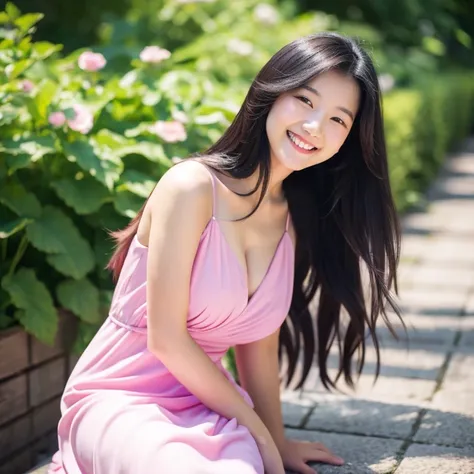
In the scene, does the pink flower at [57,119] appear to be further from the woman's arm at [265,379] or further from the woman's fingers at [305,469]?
the woman's fingers at [305,469]

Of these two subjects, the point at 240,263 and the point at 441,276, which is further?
the point at 441,276

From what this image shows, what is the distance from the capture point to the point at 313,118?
8.06 ft

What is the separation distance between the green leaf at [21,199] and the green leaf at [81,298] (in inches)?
10.5

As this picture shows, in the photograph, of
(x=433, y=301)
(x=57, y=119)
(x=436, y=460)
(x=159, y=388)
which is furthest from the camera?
(x=433, y=301)

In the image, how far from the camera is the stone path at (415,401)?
9.74ft

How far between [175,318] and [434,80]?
426 inches

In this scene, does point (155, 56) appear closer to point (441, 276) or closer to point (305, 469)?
point (305, 469)

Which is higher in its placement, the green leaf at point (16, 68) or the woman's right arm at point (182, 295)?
the green leaf at point (16, 68)

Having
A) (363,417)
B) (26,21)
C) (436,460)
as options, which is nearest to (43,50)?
(26,21)

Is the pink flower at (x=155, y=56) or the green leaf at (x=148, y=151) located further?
the pink flower at (x=155, y=56)

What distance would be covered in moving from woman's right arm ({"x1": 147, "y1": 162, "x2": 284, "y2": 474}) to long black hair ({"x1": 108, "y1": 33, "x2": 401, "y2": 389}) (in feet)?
0.52

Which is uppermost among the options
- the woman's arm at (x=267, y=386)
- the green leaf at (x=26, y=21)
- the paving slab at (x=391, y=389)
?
the green leaf at (x=26, y=21)

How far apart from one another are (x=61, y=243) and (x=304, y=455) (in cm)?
106

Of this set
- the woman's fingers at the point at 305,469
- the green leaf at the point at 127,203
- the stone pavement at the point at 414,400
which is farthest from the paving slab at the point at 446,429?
the green leaf at the point at 127,203
